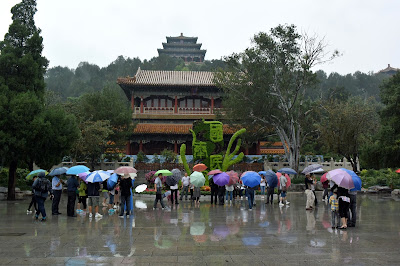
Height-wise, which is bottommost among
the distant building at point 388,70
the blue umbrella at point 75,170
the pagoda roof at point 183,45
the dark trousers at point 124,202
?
the dark trousers at point 124,202

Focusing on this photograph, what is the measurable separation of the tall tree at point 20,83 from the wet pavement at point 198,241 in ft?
21.5

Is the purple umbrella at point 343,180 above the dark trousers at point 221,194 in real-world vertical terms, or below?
above

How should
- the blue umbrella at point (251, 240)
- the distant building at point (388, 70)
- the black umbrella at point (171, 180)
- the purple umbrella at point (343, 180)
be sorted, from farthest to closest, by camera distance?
the distant building at point (388, 70) < the black umbrella at point (171, 180) < the purple umbrella at point (343, 180) < the blue umbrella at point (251, 240)

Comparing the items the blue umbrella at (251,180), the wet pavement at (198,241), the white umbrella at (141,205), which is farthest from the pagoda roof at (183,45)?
the wet pavement at (198,241)

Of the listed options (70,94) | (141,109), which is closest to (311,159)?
(141,109)

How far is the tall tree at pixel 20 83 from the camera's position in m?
17.5

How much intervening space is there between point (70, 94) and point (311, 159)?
6071 centimetres

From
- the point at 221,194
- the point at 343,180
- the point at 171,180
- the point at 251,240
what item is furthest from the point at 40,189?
the point at 343,180

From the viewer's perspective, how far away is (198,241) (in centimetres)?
804

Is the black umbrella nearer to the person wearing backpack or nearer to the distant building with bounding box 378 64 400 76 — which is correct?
the person wearing backpack

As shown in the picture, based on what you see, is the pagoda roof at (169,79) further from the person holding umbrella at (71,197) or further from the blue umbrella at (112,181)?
the person holding umbrella at (71,197)

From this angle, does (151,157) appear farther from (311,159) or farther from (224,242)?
(224,242)

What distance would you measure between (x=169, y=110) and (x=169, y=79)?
3697 mm

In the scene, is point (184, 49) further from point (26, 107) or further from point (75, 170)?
point (75, 170)
